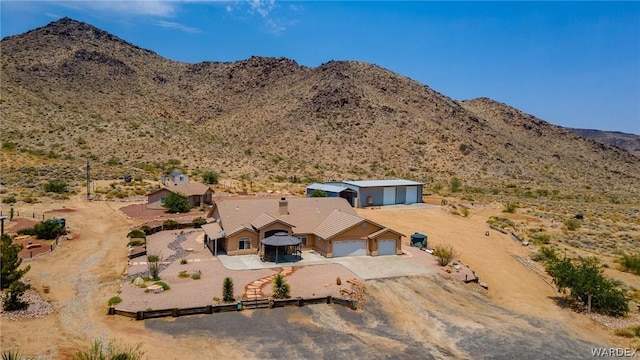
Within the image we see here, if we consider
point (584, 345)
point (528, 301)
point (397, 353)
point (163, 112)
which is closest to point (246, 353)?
point (397, 353)

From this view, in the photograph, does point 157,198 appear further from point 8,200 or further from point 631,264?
point 631,264

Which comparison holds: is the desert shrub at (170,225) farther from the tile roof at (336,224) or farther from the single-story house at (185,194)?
the tile roof at (336,224)

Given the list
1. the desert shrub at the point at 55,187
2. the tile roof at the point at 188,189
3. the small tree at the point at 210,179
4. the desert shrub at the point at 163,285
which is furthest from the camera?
the small tree at the point at 210,179

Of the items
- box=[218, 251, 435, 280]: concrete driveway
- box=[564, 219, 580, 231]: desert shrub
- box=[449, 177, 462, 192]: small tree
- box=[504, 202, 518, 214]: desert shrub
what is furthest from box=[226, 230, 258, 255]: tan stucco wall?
box=[449, 177, 462, 192]: small tree

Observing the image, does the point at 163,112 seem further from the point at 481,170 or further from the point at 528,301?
the point at 528,301

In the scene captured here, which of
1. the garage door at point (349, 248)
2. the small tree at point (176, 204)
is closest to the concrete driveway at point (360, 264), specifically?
the garage door at point (349, 248)

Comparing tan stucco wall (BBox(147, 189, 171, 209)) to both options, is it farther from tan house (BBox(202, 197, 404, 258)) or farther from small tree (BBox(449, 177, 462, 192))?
small tree (BBox(449, 177, 462, 192))
